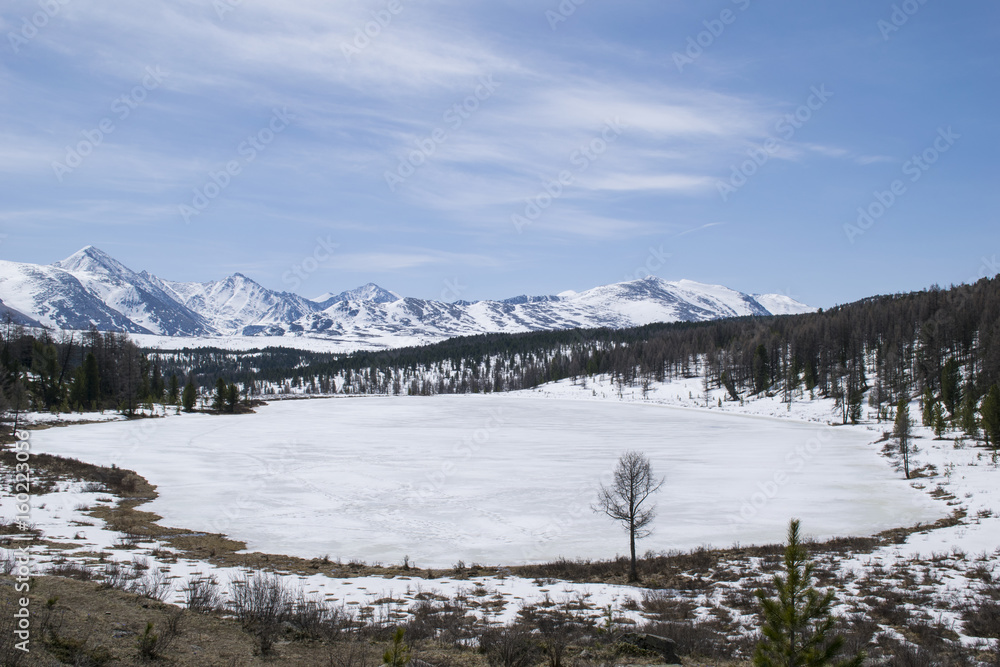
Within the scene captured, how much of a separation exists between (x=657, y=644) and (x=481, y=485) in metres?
31.1

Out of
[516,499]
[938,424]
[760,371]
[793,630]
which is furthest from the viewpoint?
[760,371]

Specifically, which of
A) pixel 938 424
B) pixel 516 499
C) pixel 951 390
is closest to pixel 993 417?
pixel 938 424

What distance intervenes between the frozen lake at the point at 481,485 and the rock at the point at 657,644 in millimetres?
14248

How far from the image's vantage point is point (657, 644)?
12.3m

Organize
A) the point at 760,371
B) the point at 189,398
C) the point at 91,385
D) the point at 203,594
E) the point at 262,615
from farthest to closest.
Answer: the point at 760,371
the point at 189,398
the point at 91,385
the point at 203,594
the point at 262,615

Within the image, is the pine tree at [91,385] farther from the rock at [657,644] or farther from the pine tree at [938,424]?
the pine tree at [938,424]

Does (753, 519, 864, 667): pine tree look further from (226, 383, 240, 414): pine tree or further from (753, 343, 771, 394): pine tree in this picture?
(753, 343, 771, 394): pine tree

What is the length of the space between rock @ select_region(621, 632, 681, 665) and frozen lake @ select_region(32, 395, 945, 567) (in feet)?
46.7

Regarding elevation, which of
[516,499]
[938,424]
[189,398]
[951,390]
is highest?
[951,390]

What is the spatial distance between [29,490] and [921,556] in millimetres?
47063

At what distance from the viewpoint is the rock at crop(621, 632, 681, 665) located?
472 inches

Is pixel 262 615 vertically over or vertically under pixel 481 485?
over

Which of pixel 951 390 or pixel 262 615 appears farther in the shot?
pixel 951 390

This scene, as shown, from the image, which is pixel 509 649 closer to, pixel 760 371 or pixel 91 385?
pixel 91 385
